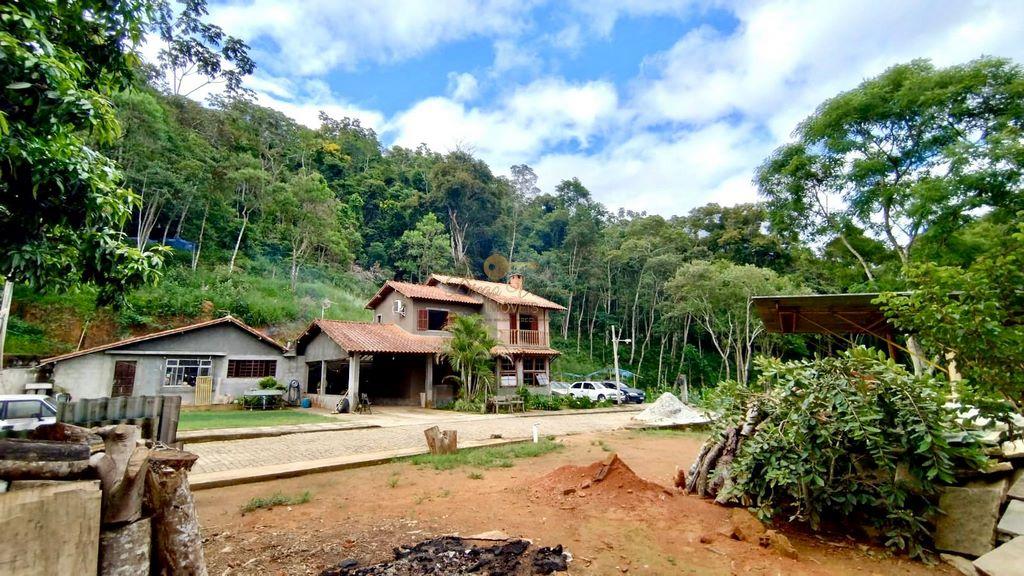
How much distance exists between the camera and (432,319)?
22797mm

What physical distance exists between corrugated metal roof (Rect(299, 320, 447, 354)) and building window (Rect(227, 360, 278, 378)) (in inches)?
69.3

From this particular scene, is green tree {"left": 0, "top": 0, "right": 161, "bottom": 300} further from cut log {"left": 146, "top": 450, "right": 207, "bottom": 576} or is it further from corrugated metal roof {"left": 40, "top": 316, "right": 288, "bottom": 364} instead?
corrugated metal roof {"left": 40, "top": 316, "right": 288, "bottom": 364}

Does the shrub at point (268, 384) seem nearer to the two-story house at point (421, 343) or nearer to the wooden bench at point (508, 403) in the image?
the two-story house at point (421, 343)

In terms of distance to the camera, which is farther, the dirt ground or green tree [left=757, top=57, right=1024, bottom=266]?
green tree [left=757, top=57, right=1024, bottom=266]

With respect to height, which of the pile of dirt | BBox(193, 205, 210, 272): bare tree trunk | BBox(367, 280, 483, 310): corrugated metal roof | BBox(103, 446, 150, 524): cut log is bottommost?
the pile of dirt

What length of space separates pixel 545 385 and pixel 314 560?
20017 millimetres

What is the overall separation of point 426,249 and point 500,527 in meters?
33.6

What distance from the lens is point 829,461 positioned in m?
4.48

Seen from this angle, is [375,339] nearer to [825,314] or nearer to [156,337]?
[156,337]

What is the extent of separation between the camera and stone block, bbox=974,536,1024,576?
309 cm

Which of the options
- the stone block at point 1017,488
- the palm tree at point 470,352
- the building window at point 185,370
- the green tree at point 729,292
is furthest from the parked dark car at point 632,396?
the stone block at point 1017,488

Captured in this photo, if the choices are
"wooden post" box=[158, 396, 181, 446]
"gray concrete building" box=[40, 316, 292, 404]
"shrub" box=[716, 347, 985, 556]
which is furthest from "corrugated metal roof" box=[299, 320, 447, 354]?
"shrub" box=[716, 347, 985, 556]

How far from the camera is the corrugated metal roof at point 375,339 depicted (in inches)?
718

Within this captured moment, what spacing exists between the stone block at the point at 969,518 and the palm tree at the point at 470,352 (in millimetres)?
15467
